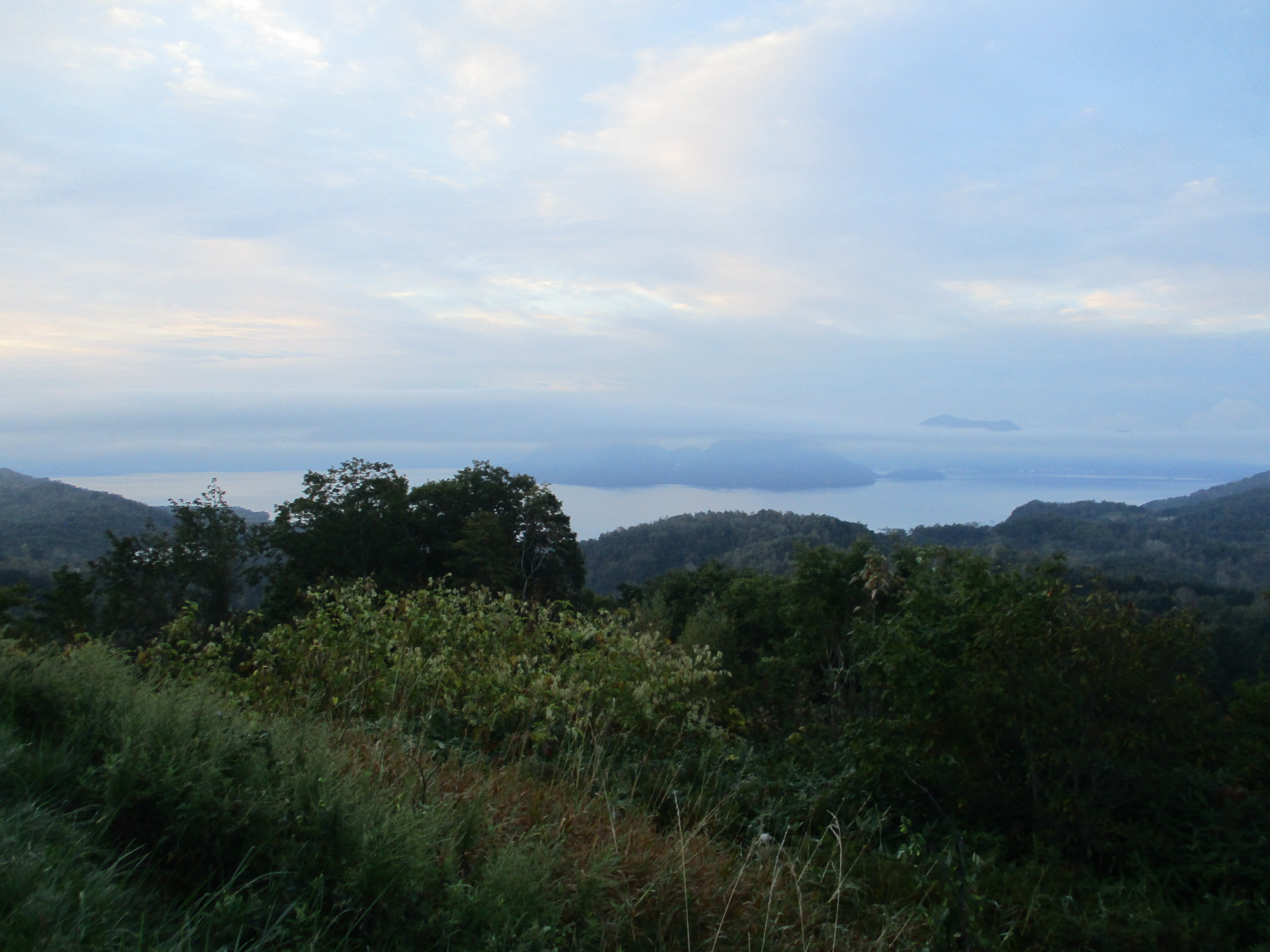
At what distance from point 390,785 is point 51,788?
1.10 metres

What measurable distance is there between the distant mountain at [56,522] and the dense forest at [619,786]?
75.2ft

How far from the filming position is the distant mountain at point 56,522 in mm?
31156


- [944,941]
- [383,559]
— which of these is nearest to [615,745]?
[944,941]

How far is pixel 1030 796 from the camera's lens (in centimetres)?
461

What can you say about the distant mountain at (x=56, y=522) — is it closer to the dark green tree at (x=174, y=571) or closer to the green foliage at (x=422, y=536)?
the dark green tree at (x=174, y=571)

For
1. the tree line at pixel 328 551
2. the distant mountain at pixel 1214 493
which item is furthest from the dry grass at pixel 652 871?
the distant mountain at pixel 1214 493

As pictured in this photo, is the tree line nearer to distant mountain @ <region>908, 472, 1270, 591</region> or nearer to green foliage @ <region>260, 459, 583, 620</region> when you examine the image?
green foliage @ <region>260, 459, 583, 620</region>

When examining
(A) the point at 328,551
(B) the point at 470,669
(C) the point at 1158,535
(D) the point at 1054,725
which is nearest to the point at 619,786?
(B) the point at 470,669

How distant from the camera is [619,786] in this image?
3895 mm

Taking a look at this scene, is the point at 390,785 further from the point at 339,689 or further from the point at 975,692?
the point at 975,692

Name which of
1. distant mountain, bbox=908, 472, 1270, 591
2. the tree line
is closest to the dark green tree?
the tree line

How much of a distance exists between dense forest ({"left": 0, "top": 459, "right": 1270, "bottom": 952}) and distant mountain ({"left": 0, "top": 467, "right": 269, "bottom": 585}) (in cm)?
2293

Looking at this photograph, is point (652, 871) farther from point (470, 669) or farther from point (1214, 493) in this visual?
point (1214, 493)

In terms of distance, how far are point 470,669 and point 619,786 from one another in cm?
137
